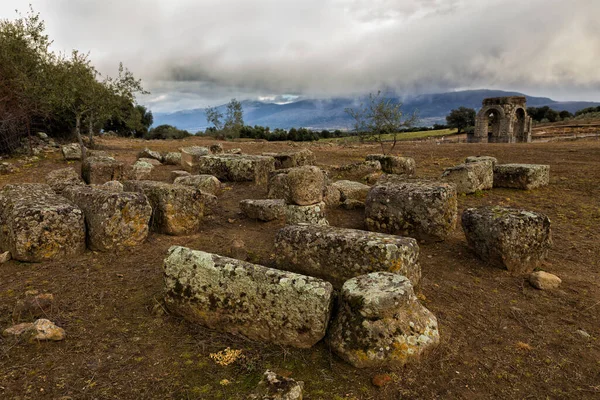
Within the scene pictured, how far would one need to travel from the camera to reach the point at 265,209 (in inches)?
375

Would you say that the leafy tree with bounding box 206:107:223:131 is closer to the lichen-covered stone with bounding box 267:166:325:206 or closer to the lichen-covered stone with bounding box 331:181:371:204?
the lichen-covered stone with bounding box 331:181:371:204

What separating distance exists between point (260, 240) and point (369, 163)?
853cm

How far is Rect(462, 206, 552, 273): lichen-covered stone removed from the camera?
21.7 feet

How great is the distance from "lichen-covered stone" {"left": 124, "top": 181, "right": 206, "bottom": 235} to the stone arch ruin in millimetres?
36578

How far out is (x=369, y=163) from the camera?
51.5 ft

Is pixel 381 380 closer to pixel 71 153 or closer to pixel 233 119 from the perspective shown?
pixel 71 153

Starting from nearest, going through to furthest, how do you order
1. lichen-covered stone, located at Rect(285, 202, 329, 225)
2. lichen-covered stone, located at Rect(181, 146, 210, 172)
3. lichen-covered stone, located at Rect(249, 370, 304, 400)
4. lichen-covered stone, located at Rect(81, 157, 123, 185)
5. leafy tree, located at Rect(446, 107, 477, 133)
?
lichen-covered stone, located at Rect(249, 370, 304, 400) < lichen-covered stone, located at Rect(285, 202, 329, 225) < lichen-covered stone, located at Rect(81, 157, 123, 185) < lichen-covered stone, located at Rect(181, 146, 210, 172) < leafy tree, located at Rect(446, 107, 477, 133)

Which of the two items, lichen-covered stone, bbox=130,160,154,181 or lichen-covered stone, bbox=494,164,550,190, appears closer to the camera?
lichen-covered stone, bbox=494,164,550,190

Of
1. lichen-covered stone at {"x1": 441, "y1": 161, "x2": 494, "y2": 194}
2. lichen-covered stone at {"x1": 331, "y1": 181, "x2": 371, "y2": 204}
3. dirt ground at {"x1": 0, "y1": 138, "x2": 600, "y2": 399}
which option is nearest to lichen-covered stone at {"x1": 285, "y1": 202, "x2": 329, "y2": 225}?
dirt ground at {"x1": 0, "y1": 138, "x2": 600, "y2": 399}

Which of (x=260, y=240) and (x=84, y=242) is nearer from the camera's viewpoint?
(x=84, y=242)

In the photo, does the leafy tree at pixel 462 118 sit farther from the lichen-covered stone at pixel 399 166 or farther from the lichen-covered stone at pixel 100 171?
the lichen-covered stone at pixel 100 171

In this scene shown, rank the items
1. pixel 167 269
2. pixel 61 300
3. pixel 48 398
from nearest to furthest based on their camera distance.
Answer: pixel 48 398 < pixel 167 269 < pixel 61 300

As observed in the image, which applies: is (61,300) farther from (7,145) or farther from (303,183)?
(7,145)

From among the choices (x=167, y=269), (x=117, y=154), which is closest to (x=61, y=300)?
(x=167, y=269)
